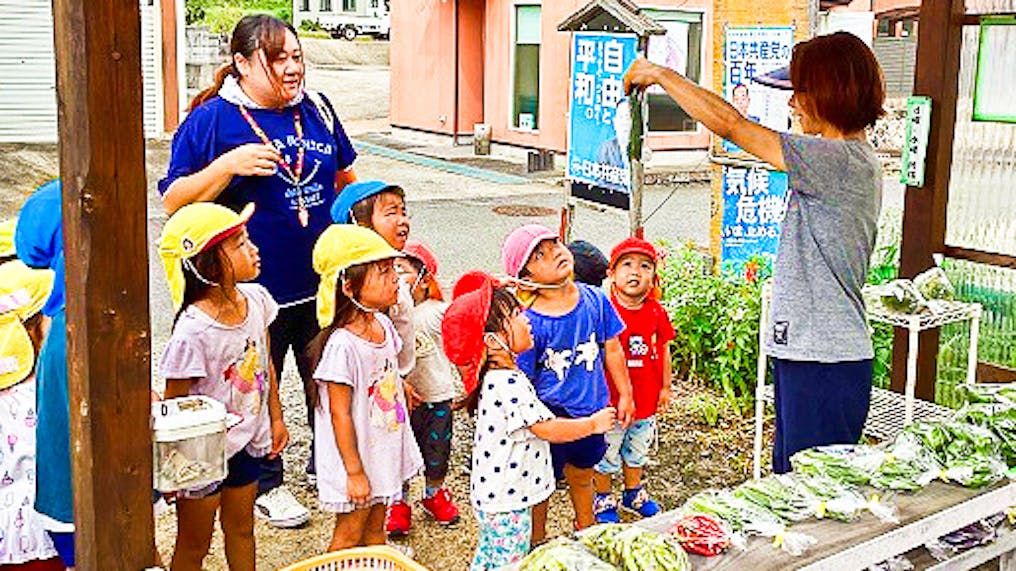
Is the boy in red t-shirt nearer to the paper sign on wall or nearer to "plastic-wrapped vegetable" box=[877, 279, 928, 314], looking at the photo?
"plastic-wrapped vegetable" box=[877, 279, 928, 314]

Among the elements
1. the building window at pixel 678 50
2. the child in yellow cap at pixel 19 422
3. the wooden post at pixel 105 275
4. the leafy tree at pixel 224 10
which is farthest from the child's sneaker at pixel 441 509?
the leafy tree at pixel 224 10

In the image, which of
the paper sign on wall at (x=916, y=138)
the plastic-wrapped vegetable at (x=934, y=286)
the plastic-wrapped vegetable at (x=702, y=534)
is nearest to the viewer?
the plastic-wrapped vegetable at (x=702, y=534)

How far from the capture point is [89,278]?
2418 mm

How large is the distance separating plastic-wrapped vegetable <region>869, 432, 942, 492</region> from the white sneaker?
248 cm

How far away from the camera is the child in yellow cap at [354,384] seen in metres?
3.84

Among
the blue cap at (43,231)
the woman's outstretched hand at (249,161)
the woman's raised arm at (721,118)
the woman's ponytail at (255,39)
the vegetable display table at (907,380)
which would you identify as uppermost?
the woman's ponytail at (255,39)

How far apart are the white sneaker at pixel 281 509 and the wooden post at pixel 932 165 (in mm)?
2965

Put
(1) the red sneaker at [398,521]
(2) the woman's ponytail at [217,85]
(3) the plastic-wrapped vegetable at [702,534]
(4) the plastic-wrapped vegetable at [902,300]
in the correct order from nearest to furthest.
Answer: (3) the plastic-wrapped vegetable at [702,534], (2) the woman's ponytail at [217,85], (1) the red sneaker at [398,521], (4) the plastic-wrapped vegetable at [902,300]

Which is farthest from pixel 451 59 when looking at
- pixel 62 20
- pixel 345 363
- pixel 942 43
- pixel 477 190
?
pixel 62 20

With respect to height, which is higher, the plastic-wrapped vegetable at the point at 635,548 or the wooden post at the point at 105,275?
the wooden post at the point at 105,275

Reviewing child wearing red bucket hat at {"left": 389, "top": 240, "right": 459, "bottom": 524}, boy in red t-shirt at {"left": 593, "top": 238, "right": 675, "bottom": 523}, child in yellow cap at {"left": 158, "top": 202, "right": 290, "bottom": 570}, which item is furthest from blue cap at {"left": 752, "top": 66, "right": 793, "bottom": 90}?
child in yellow cap at {"left": 158, "top": 202, "right": 290, "bottom": 570}

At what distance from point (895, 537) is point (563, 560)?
1.02 metres

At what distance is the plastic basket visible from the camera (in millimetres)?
2883

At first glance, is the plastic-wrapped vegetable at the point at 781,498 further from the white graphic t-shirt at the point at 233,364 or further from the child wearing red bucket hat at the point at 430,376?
the child wearing red bucket hat at the point at 430,376
